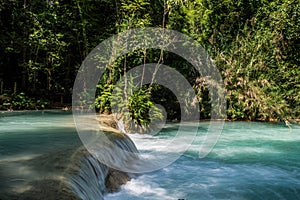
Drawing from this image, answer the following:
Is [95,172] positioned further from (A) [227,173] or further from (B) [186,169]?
(A) [227,173]

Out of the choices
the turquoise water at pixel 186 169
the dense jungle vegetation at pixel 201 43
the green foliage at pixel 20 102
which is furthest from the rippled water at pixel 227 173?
the green foliage at pixel 20 102

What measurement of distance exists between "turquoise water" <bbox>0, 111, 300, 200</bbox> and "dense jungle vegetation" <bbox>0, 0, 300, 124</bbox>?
550cm

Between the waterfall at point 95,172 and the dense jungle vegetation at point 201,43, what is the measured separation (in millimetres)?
8060

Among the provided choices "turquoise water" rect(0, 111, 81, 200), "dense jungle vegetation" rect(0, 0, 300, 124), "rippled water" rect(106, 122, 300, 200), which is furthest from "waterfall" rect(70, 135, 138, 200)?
"dense jungle vegetation" rect(0, 0, 300, 124)

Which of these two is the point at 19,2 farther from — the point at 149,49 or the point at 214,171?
the point at 214,171

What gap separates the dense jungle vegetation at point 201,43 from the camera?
46.4ft

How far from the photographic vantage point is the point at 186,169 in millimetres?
6648

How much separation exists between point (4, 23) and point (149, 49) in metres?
7.96

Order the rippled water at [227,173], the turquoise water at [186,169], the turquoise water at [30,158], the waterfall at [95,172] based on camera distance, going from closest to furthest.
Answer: the turquoise water at [30,158]
the waterfall at [95,172]
the turquoise water at [186,169]
the rippled water at [227,173]

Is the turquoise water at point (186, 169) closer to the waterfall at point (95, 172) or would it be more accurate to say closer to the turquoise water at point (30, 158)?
the turquoise water at point (30, 158)

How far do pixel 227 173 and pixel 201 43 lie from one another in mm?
9374

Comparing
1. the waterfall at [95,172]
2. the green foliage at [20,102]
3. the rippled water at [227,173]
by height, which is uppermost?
the green foliage at [20,102]

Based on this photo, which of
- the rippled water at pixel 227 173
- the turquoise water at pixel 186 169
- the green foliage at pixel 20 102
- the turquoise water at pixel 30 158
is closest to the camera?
the turquoise water at pixel 30 158

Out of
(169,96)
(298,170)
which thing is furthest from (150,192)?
(169,96)
